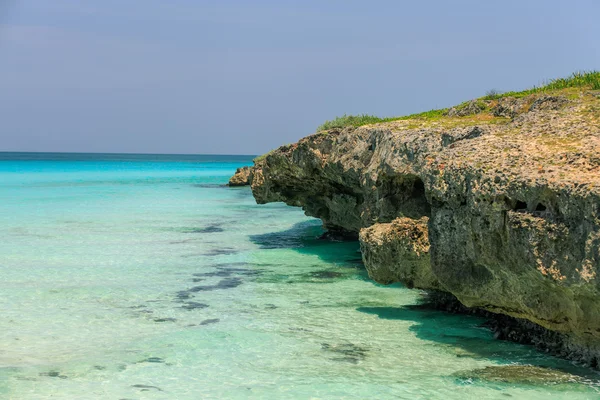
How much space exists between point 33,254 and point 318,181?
327 inches

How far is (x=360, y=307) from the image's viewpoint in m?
12.1

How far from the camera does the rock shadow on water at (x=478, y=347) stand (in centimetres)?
818

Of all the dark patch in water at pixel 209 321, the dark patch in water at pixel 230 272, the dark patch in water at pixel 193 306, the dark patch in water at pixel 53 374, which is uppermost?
the dark patch in water at pixel 230 272

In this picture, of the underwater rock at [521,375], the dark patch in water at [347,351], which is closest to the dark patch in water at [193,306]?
the dark patch in water at [347,351]

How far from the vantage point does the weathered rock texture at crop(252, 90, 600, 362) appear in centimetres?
734

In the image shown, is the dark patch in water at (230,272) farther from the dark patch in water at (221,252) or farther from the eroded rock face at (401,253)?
the eroded rock face at (401,253)

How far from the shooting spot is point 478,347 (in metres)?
9.52

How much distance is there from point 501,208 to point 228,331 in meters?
5.01

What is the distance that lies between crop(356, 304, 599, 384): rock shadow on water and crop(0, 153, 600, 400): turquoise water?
33mm

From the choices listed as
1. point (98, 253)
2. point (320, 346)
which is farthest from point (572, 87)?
point (98, 253)

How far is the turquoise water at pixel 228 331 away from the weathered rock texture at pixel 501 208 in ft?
3.20

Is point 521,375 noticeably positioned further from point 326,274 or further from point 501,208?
point 326,274

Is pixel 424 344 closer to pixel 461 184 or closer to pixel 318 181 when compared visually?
pixel 461 184

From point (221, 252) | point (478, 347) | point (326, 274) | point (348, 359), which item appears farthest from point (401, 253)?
point (221, 252)
